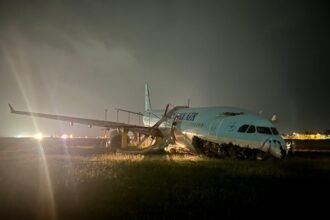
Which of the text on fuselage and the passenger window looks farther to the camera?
the text on fuselage

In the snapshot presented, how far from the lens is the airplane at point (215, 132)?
25.1 meters

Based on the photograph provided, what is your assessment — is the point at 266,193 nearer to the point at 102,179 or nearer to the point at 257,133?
the point at 102,179

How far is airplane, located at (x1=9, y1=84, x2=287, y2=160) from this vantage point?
2508 cm

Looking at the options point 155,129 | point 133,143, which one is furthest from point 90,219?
point 133,143

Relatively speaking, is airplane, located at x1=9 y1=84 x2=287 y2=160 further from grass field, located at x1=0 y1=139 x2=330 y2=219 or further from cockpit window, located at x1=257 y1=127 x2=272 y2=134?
grass field, located at x1=0 y1=139 x2=330 y2=219

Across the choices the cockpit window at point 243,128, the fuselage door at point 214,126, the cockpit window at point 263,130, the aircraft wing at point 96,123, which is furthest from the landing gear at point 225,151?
the aircraft wing at point 96,123

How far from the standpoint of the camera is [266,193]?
13766 millimetres

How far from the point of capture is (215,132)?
2744 centimetres

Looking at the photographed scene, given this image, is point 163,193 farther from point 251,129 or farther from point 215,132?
point 215,132

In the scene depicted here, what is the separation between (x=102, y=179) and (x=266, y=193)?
6804 millimetres

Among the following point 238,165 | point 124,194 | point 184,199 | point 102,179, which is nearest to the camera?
point 184,199

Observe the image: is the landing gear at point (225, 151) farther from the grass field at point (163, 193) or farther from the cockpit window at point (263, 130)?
the grass field at point (163, 193)

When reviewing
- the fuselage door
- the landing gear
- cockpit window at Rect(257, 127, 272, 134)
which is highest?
the fuselage door

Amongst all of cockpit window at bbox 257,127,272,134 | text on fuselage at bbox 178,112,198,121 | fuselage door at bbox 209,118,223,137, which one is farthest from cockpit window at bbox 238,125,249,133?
text on fuselage at bbox 178,112,198,121
